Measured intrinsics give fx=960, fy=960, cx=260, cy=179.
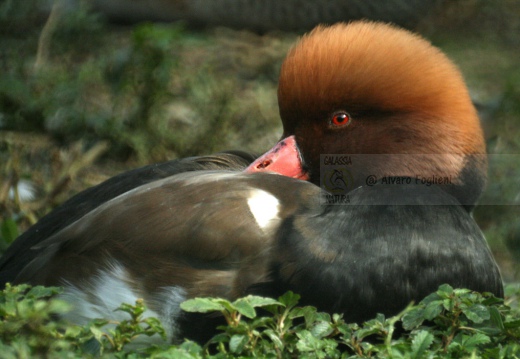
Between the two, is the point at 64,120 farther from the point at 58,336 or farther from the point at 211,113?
the point at 58,336

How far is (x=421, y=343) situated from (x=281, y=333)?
0.33m

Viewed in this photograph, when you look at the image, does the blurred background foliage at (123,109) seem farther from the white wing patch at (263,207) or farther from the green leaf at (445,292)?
the green leaf at (445,292)

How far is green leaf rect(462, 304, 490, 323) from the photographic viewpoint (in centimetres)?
236

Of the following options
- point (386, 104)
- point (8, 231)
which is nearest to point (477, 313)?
point (386, 104)

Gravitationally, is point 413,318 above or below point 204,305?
below

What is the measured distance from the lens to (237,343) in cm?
224

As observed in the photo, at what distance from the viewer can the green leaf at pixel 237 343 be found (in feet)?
7.31

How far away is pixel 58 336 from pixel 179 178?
0.89 meters

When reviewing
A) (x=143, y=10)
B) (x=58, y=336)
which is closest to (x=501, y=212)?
(x=58, y=336)

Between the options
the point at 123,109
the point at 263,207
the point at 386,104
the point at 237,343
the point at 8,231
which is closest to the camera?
the point at 237,343

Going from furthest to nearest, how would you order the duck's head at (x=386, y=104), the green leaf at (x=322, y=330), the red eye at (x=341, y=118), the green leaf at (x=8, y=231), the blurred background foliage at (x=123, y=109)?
1. the blurred background foliage at (x=123, y=109)
2. the green leaf at (x=8, y=231)
3. the red eye at (x=341, y=118)
4. the duck's head at (x=386, y=104)
5. the green leaf at (x=322, y=330)

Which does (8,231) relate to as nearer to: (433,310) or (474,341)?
(433,310)

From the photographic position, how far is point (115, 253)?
2.85m

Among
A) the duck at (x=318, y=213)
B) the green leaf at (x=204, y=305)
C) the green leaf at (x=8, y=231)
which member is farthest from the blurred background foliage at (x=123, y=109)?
the green leaf at (x=204, y=305)
